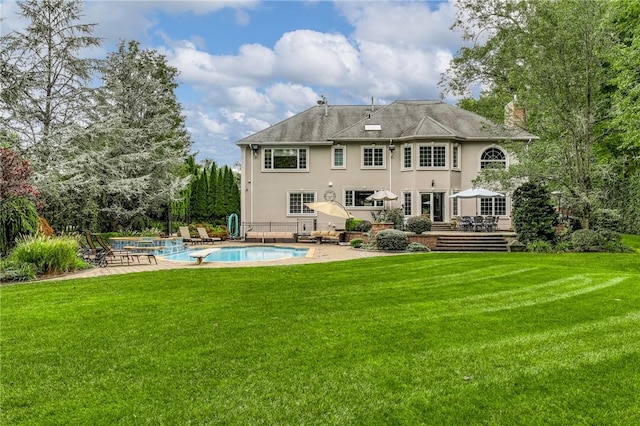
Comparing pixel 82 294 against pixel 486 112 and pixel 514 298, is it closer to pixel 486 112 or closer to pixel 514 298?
pixel 514 298

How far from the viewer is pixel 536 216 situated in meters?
17.8

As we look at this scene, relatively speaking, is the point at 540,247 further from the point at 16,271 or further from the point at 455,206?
the point at 16,271

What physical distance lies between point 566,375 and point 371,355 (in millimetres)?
2022

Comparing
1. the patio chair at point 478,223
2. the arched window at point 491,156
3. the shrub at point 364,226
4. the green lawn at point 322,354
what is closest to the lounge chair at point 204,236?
the shrub at point 364,226

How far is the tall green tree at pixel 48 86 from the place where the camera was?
18297 mm

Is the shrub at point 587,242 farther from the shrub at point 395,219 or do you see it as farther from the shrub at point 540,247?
the shrub at point 395,219

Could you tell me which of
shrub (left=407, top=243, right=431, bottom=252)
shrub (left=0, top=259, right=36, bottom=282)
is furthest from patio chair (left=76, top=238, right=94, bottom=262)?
shrub (left=407, top=243, right=431, bottom=252)

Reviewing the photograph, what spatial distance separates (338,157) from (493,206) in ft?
31.8

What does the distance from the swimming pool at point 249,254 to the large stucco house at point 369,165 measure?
520 centimetres

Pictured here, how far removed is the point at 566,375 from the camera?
170 inches

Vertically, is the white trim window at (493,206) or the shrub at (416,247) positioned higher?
the white trim window at (493,206)

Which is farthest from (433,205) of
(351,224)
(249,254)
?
(249,254)

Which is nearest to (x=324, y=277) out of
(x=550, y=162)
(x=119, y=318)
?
(x=119, y=318)

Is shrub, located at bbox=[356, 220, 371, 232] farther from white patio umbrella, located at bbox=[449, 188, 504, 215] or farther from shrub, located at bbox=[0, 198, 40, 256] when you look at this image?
shrub, located at bbox=[0, 198, 40, 256]
